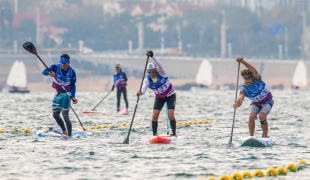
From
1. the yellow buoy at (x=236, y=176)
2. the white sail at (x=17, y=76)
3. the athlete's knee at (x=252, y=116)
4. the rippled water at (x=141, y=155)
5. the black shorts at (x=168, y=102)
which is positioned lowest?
the white sail at (x=17, y=76)

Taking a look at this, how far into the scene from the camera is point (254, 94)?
71.2 ft

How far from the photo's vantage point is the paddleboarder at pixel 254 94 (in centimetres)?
2133

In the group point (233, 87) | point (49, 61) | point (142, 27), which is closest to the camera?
point (233, 87)

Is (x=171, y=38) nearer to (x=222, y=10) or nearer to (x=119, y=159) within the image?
(x=222, y=10)

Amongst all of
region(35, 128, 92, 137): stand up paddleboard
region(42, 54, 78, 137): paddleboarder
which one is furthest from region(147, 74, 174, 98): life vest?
region(35, 128, 92, 137): stand up paddleboard

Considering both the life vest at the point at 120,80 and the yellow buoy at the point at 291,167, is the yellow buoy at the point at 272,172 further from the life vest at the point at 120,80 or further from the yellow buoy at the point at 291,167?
the life vest at the point at 120,80

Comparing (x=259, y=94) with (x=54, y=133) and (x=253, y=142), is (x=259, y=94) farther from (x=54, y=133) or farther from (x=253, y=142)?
(x=54, y=133)

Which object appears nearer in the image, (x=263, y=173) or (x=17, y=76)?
(x=263, y=173)

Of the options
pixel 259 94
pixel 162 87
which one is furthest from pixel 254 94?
pixel 162 87

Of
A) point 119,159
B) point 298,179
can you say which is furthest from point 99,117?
point 298,179

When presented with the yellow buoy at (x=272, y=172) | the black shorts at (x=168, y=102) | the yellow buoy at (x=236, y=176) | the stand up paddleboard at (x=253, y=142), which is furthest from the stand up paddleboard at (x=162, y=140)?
the yellow buoy at (x=236, y=176)

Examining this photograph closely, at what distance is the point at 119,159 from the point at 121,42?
147659 millimetres

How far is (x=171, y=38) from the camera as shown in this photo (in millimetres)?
168125

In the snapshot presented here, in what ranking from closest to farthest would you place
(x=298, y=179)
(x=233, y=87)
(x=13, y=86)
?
(x=298, y=179)
(x=13, y=86)
(x=233, y=87)
